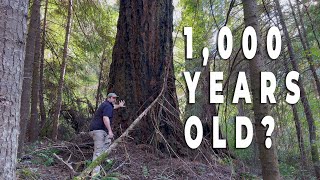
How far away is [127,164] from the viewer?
15.6 ft

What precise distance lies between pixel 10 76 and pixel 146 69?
3.55m

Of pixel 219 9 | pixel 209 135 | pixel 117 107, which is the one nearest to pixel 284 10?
pixel 219 9

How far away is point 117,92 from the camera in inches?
231

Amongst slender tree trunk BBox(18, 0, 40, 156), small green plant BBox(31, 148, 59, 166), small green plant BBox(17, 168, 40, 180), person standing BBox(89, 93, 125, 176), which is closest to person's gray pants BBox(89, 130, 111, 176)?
person standing BBox(89, 93, 125, 176)

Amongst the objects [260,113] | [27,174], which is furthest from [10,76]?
[260,113]


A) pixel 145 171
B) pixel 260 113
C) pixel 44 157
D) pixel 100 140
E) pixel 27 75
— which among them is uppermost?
pixel 27 75

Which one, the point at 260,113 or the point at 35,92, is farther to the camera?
the point at 35,92

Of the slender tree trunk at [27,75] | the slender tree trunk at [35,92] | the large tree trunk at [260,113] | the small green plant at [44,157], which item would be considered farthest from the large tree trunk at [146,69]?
the slender tree trunk at [35,92]

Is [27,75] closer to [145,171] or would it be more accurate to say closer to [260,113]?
[145,171]

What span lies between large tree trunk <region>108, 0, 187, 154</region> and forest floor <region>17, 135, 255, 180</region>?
0.38 metres

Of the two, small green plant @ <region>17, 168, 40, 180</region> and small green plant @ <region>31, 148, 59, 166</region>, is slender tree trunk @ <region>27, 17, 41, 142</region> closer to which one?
small green plant @ <region>31, 148, 59, 166</region>

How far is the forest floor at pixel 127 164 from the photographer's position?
14.6 feet

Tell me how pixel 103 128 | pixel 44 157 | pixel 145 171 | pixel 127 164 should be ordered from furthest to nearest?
pixel 103 128
pixel 44 157
pixel 127 164
pixel 145 171

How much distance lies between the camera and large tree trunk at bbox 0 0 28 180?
2379 mm
